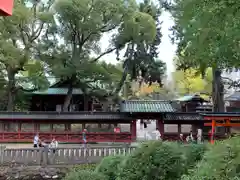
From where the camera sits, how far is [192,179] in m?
5.16

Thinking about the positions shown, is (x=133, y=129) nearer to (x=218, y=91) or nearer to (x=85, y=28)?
(x=218, y=91)

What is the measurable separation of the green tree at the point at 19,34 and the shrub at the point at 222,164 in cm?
2290

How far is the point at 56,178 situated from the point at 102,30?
18108 mm

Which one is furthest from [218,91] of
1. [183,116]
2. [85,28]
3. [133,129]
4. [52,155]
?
[52,155]

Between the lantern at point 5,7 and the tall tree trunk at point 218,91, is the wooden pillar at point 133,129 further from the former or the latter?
the lantern at point 5,7

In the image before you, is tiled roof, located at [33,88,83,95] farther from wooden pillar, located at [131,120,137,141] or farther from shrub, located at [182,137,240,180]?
shrub, located at [182,137,240,180]

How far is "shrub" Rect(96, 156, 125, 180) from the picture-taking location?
938 cm

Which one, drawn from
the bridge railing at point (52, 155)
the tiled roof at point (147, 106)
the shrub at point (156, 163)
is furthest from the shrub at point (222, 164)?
the tiled roof at point (147, 106)

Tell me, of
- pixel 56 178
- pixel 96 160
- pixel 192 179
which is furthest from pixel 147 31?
pixel 192 179

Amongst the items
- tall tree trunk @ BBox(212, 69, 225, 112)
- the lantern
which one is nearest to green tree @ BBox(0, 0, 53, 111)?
tall tree trunk @ BBox(212, 69, 225, 112)

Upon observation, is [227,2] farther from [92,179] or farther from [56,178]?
[56,178]

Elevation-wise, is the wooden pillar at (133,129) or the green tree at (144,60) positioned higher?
the green tree at (144,60)

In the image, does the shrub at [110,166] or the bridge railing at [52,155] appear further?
the bridge railing at [52,155]

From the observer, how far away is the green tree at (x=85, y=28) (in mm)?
26844
